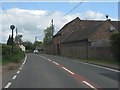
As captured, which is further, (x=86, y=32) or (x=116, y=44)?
(x=86, y=32)

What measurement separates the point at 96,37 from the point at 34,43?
12670cm

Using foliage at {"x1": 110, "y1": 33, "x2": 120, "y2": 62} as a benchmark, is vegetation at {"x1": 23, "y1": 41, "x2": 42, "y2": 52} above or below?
above

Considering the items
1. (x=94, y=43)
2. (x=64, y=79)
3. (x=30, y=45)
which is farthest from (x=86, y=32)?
(x=30, y=45)

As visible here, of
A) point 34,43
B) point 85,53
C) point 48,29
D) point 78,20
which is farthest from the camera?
point 34,43

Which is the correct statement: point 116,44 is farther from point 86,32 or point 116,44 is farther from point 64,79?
point 86,32

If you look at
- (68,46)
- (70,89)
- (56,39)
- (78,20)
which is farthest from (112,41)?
(56,39)

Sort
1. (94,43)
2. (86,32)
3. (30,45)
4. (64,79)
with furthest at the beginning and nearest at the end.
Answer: (30,45)
(86,32)
(94,43)
(64,79)

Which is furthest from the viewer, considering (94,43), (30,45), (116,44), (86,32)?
(30,45)

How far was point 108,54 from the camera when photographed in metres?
40.2

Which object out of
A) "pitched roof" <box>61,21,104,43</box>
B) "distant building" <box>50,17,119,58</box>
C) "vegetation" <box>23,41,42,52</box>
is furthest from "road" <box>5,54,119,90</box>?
"vegetation" <box>23,41,42,52</box>

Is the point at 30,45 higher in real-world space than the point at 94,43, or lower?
higher

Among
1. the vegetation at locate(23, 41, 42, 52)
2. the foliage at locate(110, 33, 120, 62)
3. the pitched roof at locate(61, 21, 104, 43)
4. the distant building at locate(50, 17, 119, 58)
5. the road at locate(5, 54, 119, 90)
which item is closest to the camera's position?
the road at locate(5, 54, 119, 90)

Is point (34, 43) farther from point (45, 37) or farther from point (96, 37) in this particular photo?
point (96, 37)

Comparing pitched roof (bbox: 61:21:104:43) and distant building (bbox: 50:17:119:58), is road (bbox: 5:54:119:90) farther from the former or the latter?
pitched roof (bbox: 61:21:104:43)
